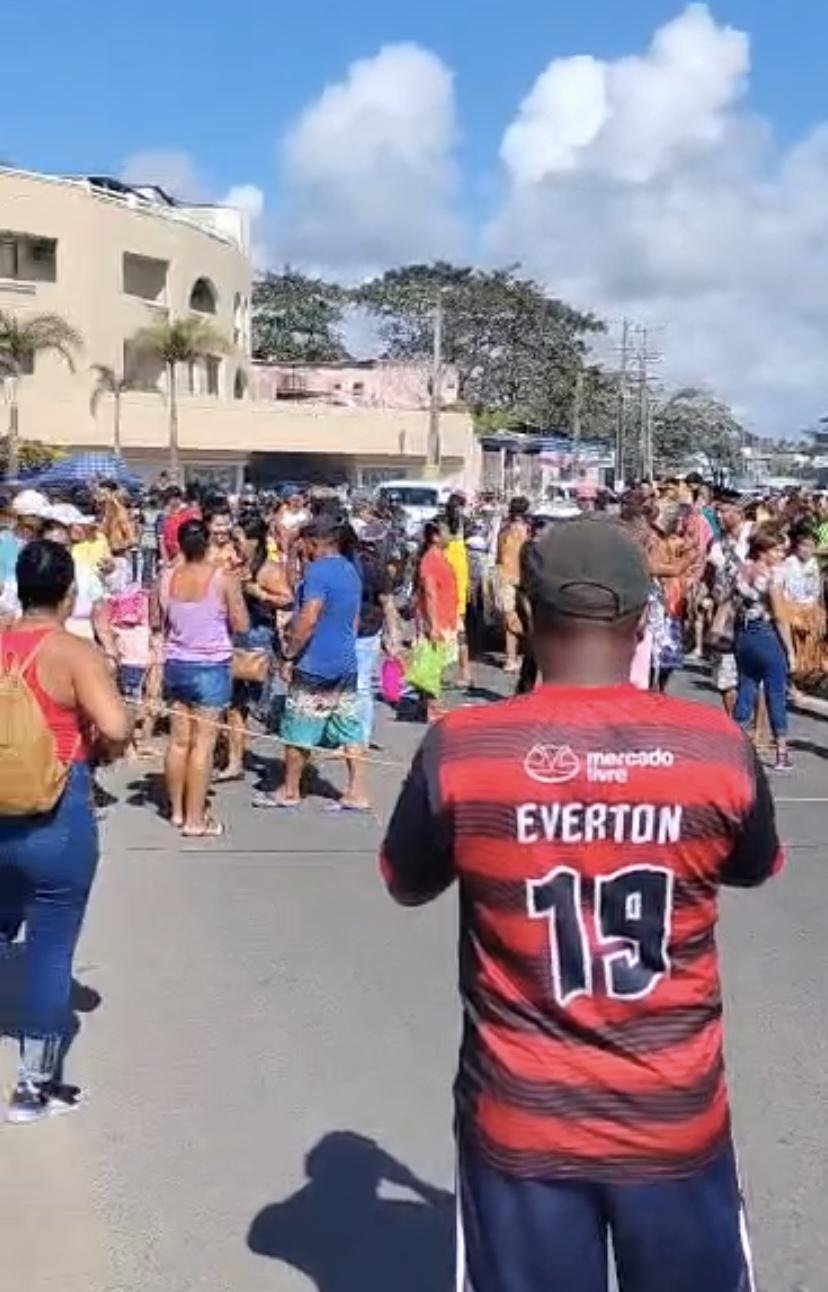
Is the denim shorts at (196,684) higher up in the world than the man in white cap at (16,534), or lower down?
lower down

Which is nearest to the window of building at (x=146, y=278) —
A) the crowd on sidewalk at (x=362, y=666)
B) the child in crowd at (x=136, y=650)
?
the crowd on sidewalk at (x=362, y=666)

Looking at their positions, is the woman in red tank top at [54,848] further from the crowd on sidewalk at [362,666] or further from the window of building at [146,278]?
the window of building at [146,278]

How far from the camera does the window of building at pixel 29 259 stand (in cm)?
5762

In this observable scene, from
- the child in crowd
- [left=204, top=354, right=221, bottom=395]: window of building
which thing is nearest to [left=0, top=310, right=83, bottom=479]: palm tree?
[left=204, top=354, right=221, bottom=395]: window of building

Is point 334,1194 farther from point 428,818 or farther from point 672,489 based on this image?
point 672,489

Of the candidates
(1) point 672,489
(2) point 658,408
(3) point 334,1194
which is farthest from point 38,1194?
(2) point 658,408

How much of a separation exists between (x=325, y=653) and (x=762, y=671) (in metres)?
3.49

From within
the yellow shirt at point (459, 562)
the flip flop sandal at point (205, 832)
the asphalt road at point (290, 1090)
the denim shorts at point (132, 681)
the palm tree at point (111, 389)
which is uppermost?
the palm tree at point (111, 389)

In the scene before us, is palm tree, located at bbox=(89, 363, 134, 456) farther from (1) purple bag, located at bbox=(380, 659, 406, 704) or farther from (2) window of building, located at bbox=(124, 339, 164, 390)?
(1) purple bag, located at bbox=(380, 659, 406, 704)

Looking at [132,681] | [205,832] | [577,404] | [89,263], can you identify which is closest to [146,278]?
[89,263]

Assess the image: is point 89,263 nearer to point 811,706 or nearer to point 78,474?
point 78,474

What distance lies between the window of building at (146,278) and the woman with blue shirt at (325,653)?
53.5m

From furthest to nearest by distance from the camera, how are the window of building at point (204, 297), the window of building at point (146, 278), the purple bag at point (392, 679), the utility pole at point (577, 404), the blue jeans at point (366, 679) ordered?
1. the utility pole at point (577, 404)
2. the window of building at point (204, 297)
3. the window of building at point (146, 278)
4. the purple bag at point (392, 679)
5. the blue jeans at point (366, 679)

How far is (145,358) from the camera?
60.0 m
